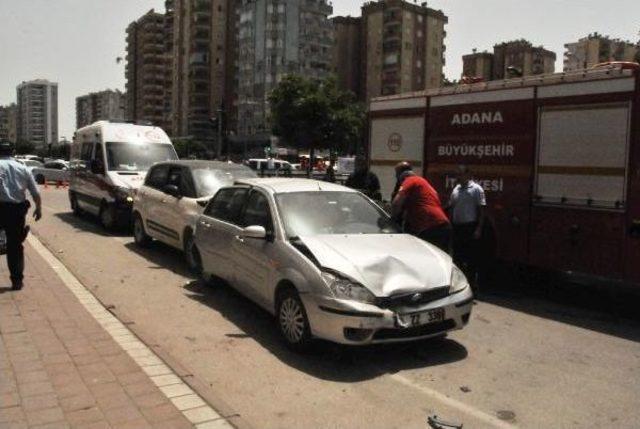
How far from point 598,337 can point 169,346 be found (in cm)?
425

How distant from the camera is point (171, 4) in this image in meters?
121

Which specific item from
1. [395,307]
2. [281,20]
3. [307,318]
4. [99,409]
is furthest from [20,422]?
[281,20]

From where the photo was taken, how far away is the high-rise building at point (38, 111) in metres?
173

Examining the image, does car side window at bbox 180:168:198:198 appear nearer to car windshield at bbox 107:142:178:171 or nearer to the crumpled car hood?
the crumpled car hood

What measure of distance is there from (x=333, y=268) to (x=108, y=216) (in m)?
9.84

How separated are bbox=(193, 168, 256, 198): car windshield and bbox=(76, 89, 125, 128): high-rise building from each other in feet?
486

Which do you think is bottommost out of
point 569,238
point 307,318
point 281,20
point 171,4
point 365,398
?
point 365,398

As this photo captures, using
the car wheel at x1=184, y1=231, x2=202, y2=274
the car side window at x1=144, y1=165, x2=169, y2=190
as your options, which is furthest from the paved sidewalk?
the car side window at x1=144, y1=165, x2=169, y2=190

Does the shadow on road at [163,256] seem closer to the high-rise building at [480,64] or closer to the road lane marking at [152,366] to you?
the road lane marking at [152,366]

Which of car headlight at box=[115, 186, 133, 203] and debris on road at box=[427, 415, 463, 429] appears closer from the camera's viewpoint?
debris on road at box=[427, 415, 463, 429]

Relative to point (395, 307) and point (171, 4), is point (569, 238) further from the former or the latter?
point (171, 4)

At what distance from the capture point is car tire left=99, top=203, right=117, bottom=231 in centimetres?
1364

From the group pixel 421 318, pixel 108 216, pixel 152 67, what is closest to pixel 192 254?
pixel 421 318

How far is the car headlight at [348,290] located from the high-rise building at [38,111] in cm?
18323
